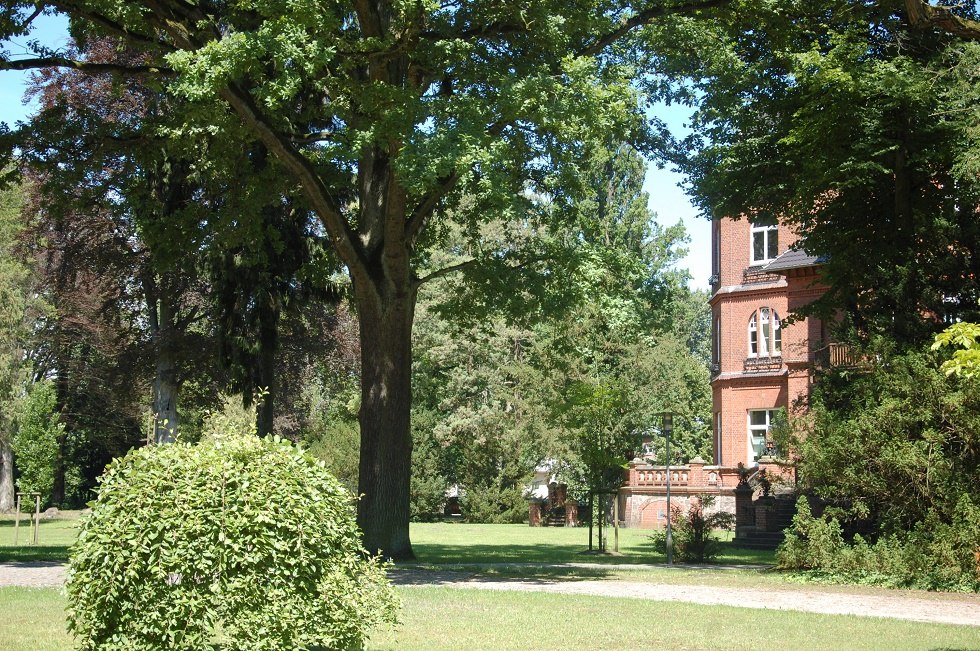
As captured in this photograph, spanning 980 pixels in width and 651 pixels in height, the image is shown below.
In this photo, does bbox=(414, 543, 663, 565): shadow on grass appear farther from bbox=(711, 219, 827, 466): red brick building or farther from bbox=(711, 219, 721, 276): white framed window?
bbox=(711, 219, 721, 276): white framed window

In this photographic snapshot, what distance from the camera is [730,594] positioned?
14773 mm

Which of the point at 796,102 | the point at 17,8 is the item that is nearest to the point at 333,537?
the point at 17,8

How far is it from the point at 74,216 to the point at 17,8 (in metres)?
11.1

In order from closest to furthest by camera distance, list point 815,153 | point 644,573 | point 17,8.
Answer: point 17,8 → point 644,573 → point 815,153

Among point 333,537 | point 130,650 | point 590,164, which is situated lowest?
point 130,650

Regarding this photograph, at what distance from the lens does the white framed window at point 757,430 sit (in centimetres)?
3997

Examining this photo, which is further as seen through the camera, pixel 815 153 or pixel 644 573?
pixel 815 153

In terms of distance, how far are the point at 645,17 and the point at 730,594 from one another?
33.6 ft

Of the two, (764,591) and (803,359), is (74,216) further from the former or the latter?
(803,359)

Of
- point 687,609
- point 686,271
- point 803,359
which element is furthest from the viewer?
point 686,271

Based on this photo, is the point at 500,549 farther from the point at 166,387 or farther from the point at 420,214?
the point at 420,214

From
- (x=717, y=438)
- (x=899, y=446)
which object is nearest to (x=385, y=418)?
(x=899, y=446)

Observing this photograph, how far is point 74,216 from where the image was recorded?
27.1 metres

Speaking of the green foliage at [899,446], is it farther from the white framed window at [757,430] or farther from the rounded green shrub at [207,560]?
the white framed window at [757,430]
